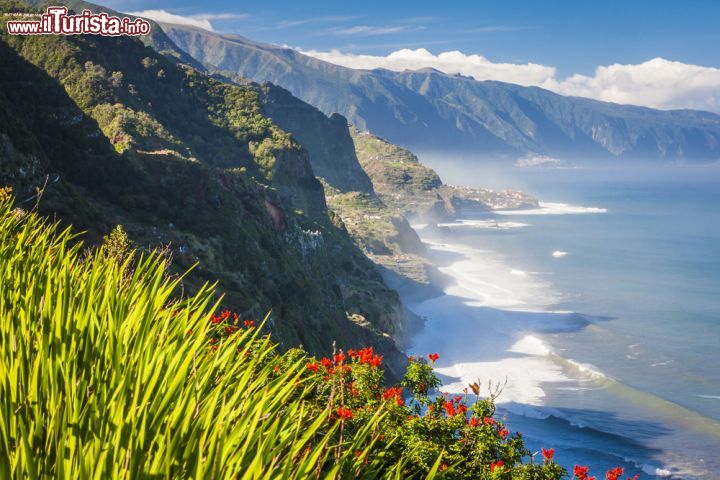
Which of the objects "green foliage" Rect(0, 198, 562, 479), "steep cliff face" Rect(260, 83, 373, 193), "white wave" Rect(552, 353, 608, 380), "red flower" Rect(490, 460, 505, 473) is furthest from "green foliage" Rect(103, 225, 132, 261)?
"steep cliff face" Rect(260, 83, 373, 193)

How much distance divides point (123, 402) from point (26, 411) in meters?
0.57

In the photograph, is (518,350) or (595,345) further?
(595,345)

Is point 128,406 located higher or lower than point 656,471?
higher

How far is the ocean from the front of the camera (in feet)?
147

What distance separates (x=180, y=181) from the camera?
152 feet

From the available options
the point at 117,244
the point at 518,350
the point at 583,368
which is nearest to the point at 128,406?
the point at 117,244

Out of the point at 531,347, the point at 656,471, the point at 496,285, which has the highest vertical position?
the point at 496,285

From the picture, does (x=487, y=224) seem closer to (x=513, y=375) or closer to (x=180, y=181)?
(x=513, y=375)

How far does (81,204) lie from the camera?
33219 millimetres

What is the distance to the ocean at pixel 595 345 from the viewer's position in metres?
44.7

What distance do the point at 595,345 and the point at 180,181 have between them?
159 feet

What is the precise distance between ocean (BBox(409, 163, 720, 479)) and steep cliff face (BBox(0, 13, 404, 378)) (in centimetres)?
1193

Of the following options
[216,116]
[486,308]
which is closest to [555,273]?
[486,308]

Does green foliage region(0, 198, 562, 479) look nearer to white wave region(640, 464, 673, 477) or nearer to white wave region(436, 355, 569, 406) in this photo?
white wave region(640, 464, 673, 477)
